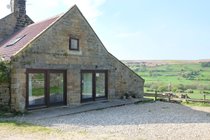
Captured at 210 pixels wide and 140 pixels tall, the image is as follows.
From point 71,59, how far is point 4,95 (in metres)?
4.57

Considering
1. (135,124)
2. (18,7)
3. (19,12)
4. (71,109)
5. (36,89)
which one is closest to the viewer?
(135,124)

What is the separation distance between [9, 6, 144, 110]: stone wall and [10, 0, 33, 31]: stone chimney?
21.0 feet

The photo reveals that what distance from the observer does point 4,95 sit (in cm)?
1587

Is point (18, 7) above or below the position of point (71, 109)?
above

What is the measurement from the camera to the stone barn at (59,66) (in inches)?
624

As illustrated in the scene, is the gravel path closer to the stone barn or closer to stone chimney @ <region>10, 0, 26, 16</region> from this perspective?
the stone barn

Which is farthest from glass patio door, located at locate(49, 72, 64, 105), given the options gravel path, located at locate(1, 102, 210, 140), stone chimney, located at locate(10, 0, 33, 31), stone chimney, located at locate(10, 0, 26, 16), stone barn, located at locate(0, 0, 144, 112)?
stone chimney, located at locate(10, 0, 26, 16)

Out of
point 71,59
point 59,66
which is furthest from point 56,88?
point 71,59

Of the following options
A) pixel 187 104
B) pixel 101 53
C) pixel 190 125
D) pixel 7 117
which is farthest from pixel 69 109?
pixel 187 104

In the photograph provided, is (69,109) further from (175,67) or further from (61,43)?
(175,67)

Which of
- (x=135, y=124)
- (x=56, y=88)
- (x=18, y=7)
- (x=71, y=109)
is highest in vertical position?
(x=18, y=7)

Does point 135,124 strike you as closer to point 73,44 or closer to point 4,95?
point 4,95

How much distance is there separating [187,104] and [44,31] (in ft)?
37.1

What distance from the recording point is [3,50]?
1842cm
